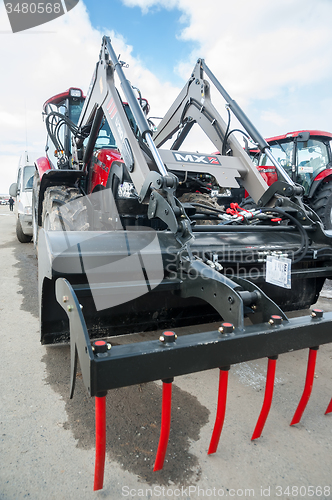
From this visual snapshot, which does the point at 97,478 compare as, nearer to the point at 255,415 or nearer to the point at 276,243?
the point at 255,415

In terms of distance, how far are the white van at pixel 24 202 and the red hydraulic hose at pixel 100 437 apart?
578cm

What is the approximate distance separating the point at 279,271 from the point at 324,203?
179 inches

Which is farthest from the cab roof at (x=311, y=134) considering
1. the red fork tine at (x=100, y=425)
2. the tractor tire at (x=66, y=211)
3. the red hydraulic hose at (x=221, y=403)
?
the red fork tine at (x=100, y=425)

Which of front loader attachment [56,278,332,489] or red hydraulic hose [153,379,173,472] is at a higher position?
front loader attachment [56,278,332,489]

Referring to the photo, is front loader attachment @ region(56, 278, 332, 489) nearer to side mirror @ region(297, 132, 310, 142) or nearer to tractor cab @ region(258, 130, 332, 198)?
side mirror @ region(297, 132, 310, 142)

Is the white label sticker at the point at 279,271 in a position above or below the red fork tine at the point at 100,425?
above

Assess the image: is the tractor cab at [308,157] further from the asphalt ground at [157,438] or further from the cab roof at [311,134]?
the asphalt ground at [157,438]

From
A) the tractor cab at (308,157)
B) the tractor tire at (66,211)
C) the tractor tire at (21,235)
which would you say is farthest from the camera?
the tractor tire at (21,235)

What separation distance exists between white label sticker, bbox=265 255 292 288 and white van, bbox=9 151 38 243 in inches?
214

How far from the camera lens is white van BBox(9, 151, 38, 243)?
6.35 meters

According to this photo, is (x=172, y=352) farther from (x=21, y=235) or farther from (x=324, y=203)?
(x=21, y=235)

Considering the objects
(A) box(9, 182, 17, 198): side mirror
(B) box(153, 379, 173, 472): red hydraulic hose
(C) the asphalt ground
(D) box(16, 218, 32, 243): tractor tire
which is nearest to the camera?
(B) box(153, 379, 173, 472): red hydraulic hose

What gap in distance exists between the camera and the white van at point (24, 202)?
635cm

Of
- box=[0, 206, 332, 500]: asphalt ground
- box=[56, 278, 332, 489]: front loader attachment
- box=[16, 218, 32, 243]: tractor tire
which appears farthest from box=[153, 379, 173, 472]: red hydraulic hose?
box=[16, 218, 32, 243]: tractor tire
